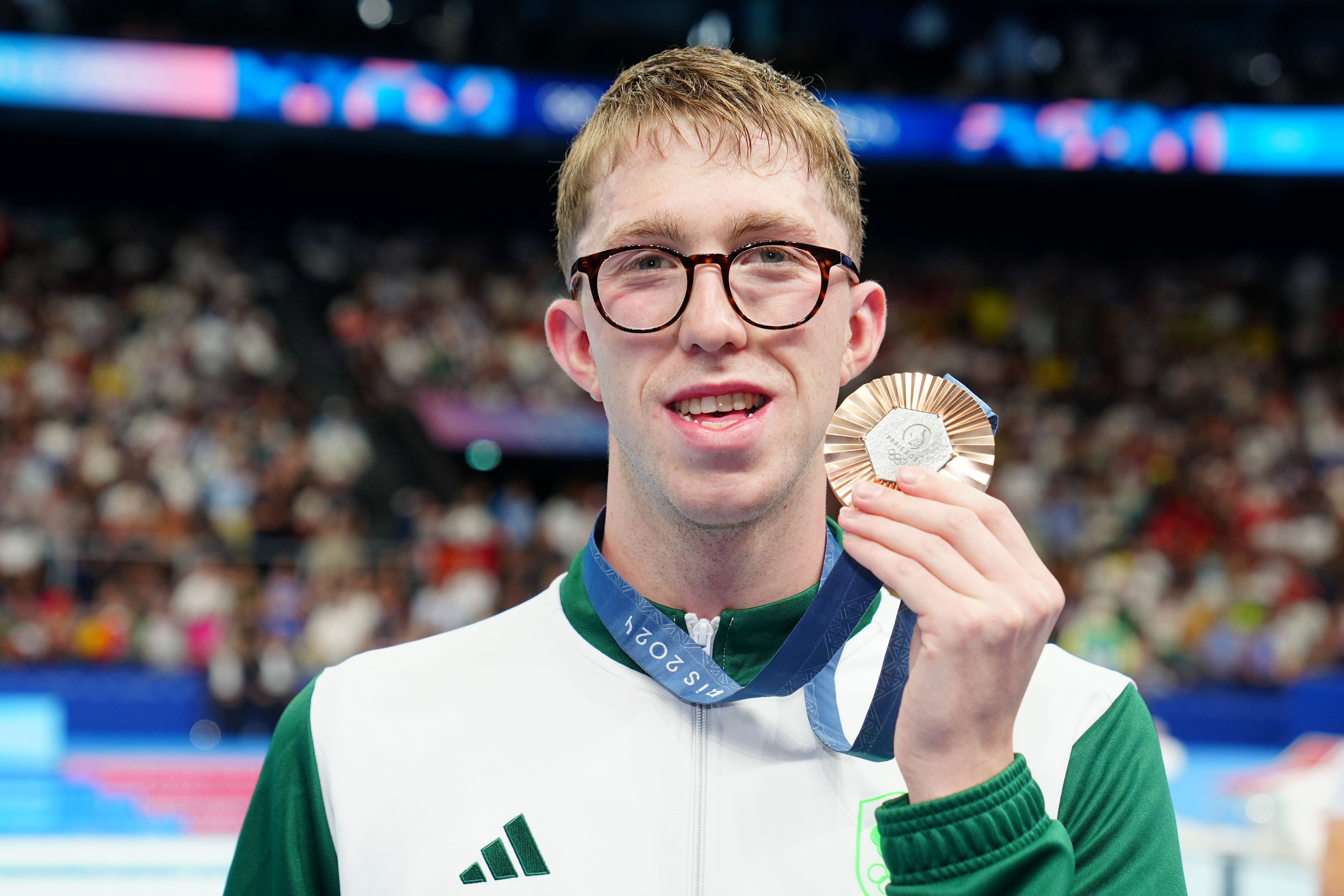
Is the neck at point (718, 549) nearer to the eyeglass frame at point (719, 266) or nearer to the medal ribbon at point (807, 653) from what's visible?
the medal ribbon at point (807, 653)

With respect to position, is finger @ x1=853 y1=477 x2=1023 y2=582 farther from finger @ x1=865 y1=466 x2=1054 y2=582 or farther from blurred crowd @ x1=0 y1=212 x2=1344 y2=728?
blurred crowd @ x1=0 y1=212 x2=1344 y2=728

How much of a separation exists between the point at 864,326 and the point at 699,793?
2.38 ft

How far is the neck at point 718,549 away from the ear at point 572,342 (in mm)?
129

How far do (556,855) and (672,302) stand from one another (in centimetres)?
77

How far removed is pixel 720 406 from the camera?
5.49ft

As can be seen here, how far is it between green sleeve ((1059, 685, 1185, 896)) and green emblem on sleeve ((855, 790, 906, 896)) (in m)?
0.23

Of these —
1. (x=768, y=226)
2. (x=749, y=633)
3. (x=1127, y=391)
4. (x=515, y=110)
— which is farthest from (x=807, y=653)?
(x=1127, y=391)

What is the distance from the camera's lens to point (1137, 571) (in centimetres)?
1336

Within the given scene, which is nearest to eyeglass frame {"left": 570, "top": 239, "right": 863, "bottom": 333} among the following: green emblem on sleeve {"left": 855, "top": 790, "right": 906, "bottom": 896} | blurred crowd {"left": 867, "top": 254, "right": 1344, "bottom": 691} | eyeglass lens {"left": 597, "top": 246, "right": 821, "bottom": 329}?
eyeglass lens {"left": 597, "top": 246, "right": 821, "bottom": 329}

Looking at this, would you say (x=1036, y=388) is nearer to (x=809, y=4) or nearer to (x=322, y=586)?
(x=809, y=4)

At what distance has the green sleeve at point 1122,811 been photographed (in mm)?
1547

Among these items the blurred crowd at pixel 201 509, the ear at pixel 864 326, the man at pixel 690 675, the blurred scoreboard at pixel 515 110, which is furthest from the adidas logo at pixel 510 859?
the blurred scoreboard at pixel 515 110

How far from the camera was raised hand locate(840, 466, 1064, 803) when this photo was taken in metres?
1.37

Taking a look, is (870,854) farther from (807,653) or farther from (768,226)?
(768,226)
